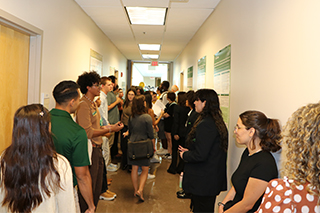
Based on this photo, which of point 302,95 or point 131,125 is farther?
point 131,125

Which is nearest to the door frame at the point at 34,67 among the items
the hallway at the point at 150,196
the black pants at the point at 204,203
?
the hallway at the point at 150,196

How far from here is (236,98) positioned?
122 inches

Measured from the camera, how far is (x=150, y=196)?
4.14 metres

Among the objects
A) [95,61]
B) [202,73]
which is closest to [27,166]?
[202,73]

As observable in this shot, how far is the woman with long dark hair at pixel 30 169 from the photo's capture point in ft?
4.28

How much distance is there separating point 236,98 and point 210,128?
825 millimetres

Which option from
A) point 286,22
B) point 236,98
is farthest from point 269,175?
point 236,98

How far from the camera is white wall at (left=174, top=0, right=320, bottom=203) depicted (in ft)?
5.30

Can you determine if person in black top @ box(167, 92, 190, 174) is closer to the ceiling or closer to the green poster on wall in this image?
the green poster on wall

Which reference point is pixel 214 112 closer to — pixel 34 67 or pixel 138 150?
pixel 138 150

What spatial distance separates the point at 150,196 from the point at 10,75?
2.68 m

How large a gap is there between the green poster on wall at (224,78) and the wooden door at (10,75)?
2520 millimetres

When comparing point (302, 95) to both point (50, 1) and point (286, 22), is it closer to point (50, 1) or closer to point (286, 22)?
point (286, 22)

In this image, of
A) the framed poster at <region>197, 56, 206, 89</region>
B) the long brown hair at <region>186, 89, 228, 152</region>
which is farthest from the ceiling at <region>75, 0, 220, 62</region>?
the long brown hair at <region>186, 89, 228, 152</region>
